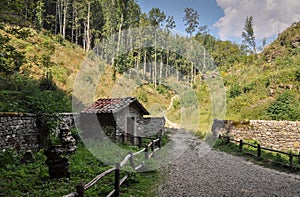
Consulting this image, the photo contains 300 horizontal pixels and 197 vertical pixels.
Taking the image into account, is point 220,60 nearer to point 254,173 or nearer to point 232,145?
point 232,145

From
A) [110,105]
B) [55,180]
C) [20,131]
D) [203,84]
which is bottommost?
[55,180]

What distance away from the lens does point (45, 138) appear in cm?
1031

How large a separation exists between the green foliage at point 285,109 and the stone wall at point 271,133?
3461mm

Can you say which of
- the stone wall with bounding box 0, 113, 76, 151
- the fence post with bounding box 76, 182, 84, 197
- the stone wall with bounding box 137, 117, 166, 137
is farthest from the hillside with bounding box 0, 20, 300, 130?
the fence post with bounding box 76, 182, 84, 197

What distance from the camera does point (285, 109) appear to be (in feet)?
64.0

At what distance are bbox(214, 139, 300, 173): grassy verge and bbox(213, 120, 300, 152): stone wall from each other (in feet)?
5.71

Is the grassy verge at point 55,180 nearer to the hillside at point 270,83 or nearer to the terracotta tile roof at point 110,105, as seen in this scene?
the terracotta tile roof at point 110,105

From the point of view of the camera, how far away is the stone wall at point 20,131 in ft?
28.0

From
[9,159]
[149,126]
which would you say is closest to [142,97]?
[149,126]

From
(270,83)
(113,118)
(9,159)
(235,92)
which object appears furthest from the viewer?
(235,92)

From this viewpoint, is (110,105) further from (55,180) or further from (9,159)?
(55,180)

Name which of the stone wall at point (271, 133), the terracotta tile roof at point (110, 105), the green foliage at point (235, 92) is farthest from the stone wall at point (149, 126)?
the green foliage at point (235, 92)

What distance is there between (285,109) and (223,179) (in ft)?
43.8

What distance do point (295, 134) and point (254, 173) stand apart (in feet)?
24.5
